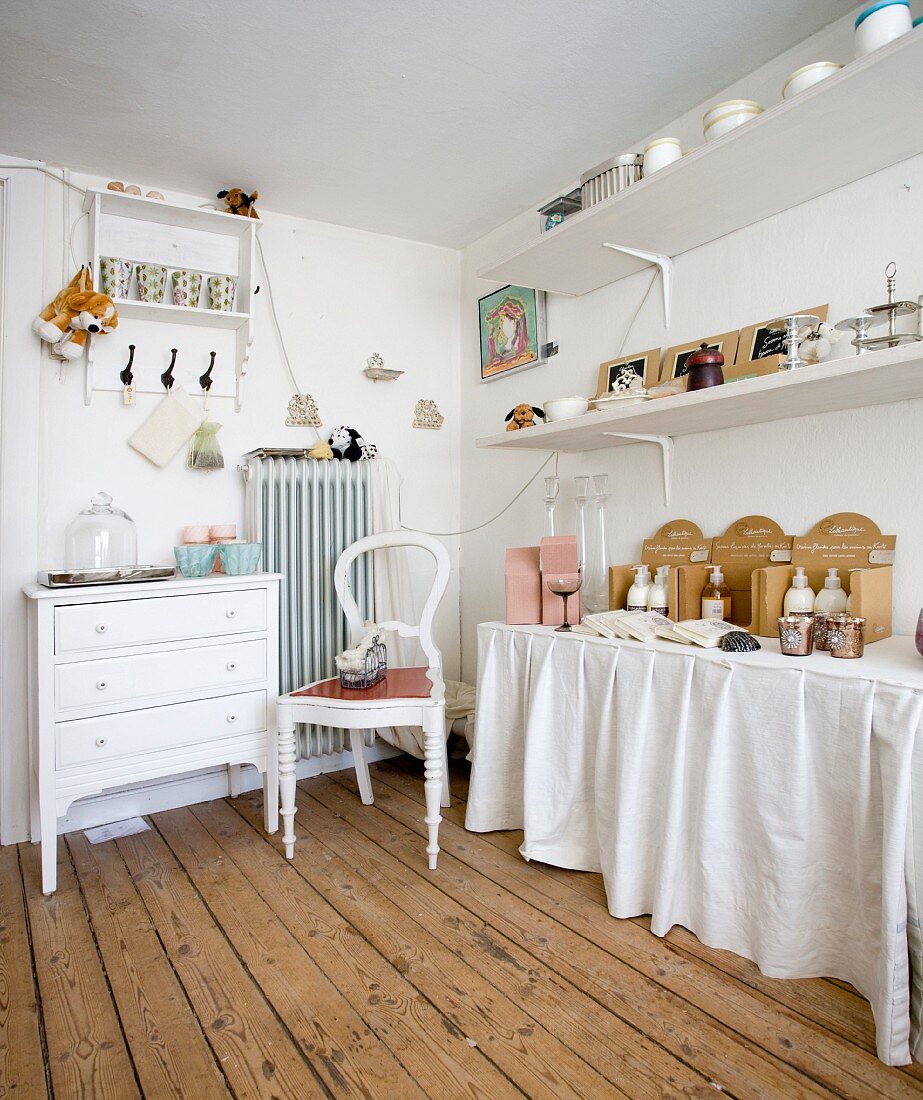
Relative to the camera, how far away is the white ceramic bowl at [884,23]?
55.8 inches

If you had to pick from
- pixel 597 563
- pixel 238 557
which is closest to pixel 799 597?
pixel 597 563

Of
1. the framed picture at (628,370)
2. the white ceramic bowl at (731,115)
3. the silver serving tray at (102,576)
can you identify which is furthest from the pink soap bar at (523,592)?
the white ceramic bowl at (731,115)

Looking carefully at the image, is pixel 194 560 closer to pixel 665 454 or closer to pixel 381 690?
pixel 381 690

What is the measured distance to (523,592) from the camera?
7.59ft

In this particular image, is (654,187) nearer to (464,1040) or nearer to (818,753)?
(818,753)

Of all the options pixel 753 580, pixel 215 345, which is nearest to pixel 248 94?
pixel 215 345

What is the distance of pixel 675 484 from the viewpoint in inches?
92.0

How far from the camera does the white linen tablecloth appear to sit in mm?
1345

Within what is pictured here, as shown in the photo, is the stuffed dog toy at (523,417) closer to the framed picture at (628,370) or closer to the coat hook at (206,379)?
the framed picture at (628,370)

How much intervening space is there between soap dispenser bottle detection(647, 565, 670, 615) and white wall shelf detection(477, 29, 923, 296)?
1.03m

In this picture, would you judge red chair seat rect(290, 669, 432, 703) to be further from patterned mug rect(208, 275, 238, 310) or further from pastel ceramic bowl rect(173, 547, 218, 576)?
patterned mug rect(208, 275, 238, 310)

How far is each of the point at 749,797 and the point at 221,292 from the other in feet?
8.05

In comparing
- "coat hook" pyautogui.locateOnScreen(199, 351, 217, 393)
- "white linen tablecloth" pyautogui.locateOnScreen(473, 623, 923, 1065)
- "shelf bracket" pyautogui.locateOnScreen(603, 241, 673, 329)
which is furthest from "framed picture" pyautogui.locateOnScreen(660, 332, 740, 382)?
"coat hook" pyautogui.locateOnScreen(199, 351, 217, 393)

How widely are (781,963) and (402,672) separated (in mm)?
1427
